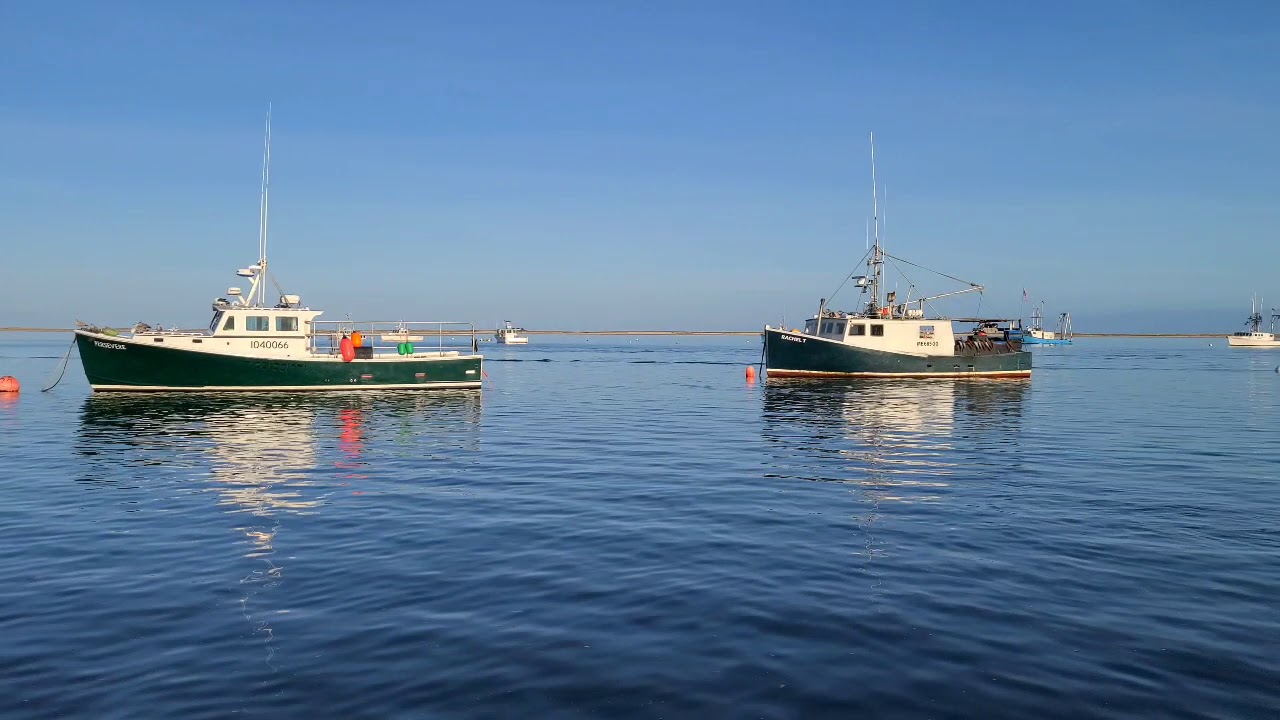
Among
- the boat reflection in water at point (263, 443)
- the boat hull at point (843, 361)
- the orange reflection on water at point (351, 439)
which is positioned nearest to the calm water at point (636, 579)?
the boat reflection in water at point (263, 443)

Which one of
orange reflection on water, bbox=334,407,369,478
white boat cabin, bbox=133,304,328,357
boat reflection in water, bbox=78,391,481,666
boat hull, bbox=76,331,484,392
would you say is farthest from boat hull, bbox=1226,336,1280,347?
orange reflection on water, bbox=334,407,369,478

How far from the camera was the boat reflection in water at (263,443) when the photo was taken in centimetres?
1303

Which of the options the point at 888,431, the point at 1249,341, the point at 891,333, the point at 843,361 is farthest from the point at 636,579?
the point at 1249,341

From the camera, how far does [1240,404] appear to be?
37719 millimetres

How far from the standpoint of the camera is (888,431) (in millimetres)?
26531

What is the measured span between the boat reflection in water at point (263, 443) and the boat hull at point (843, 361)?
22615mm

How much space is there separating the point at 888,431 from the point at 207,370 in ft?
94.6

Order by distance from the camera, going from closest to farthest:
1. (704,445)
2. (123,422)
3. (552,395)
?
(704,445)
(123,422)
(552,395)

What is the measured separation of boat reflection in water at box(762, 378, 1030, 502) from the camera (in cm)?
1792

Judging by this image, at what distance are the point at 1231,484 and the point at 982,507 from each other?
6.35 m

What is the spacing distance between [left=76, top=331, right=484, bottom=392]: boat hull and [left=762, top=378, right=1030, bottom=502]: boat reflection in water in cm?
1951

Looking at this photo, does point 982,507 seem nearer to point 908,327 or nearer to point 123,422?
point 123,422

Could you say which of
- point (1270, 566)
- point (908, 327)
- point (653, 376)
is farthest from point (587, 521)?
point (653, 376)

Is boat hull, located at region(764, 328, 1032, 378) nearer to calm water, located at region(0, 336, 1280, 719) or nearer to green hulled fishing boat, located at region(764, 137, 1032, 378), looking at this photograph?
green hulled fishing boat, located at region(764, 137, 1032, 378)
